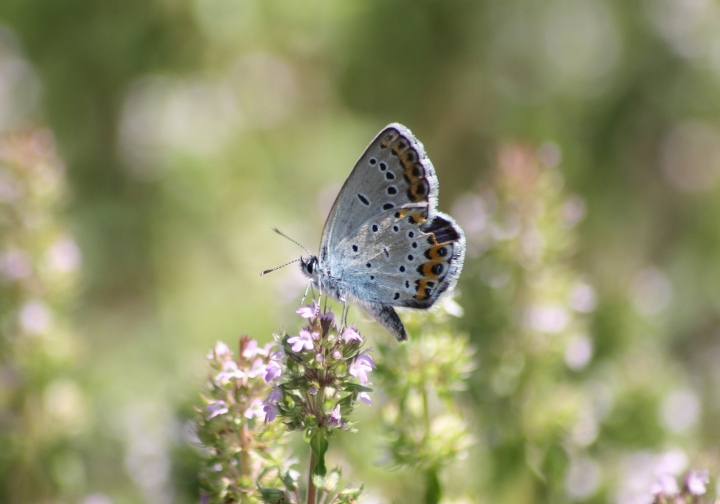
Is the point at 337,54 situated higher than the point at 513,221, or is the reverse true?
the point at 337,54

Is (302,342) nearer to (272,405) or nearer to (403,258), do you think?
(272,405)

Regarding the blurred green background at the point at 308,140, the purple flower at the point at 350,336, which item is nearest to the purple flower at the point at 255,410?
the purple flower at the point at 350,336

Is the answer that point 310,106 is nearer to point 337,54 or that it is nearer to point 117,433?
point 337,54

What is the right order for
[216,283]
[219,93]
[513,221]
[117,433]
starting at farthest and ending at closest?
[219,93] → [216,283] → [117,433] → [513,221]

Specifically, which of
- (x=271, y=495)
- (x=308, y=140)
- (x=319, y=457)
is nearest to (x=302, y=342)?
(x=319, y=457)

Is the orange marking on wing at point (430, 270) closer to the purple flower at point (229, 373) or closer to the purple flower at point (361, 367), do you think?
the purple flower at point (361, 367)

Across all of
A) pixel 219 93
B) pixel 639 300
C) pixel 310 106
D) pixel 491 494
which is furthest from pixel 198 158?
pixel 491 494
